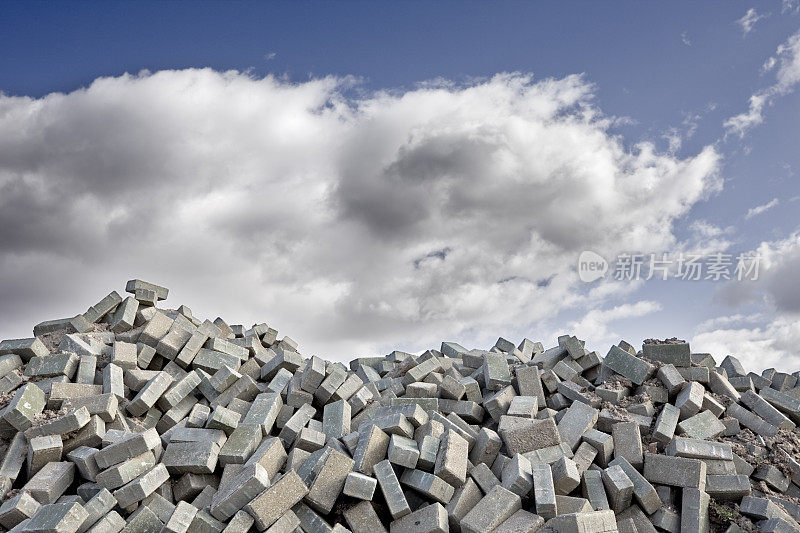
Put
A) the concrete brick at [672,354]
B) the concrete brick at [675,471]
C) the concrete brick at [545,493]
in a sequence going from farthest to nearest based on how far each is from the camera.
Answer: the concrete brick at [672,354] < the concrete brick at [675,471] < the concrete brick at [545,493]

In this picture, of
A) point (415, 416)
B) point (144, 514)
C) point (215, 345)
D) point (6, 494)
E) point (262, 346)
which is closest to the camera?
point (144, 514)

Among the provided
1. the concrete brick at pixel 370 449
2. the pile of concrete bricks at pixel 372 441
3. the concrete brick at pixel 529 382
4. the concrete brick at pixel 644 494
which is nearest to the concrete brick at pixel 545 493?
the pile of concrete bricks at pixel 372 441

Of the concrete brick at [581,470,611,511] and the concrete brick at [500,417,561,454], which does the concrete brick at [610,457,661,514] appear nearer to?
the concrete brick at [581,470,611,511]

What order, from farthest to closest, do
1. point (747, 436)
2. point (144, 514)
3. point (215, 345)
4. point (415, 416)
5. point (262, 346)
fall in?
point (262, 346) < point (215, 345) < point (747, 436) < point (415, 416) < point (144, 514)

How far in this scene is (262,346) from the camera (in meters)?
12.1

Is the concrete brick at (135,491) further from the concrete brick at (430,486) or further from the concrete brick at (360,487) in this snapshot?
the concrete brick at (430,486)

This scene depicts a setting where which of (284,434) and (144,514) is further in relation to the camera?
(284,434)

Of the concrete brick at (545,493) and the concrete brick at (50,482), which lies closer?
the concrete brick at (545,493)

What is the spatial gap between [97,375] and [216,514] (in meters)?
3.77

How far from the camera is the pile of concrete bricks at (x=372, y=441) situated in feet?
22.6

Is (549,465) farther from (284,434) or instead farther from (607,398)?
(284,434)

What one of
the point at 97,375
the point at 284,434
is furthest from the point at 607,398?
the point at 97,375

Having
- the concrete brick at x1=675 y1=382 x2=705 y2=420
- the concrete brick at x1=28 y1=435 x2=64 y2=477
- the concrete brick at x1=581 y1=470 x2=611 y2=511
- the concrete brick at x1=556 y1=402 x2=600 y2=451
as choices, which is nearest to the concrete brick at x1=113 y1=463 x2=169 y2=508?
the concrete brick at x1=28 y1=435 x2=64 y2=477

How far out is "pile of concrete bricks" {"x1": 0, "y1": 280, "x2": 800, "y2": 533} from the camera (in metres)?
6.88
